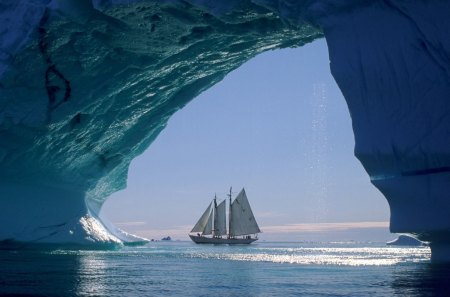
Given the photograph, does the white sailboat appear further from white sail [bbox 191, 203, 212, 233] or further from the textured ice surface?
the textured ice surface

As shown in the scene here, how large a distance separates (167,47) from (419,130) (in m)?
8.57

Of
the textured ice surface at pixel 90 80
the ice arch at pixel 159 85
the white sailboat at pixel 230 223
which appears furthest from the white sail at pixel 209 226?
the textured ice surface at pixel 90 80

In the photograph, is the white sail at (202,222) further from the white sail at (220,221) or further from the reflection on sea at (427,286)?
the reflection on sea at (427,286)

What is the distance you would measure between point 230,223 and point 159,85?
4565 cm

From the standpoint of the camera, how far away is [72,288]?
9109 mm

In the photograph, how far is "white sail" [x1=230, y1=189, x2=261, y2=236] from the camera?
2404 inches

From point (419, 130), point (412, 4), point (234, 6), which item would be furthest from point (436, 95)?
point (234, 6)

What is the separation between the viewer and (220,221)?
66.1 m

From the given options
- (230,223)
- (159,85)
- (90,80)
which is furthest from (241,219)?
(90,80)

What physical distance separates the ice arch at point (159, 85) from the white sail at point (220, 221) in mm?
37773

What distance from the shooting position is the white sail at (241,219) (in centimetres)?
6106

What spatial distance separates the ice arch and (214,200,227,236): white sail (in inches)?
1487

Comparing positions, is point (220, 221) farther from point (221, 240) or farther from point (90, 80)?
point (90, 80)

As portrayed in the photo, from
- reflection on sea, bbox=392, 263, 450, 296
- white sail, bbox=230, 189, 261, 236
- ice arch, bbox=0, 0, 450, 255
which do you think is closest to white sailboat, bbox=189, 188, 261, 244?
white sail, bbox=230, 189, 261, 236
